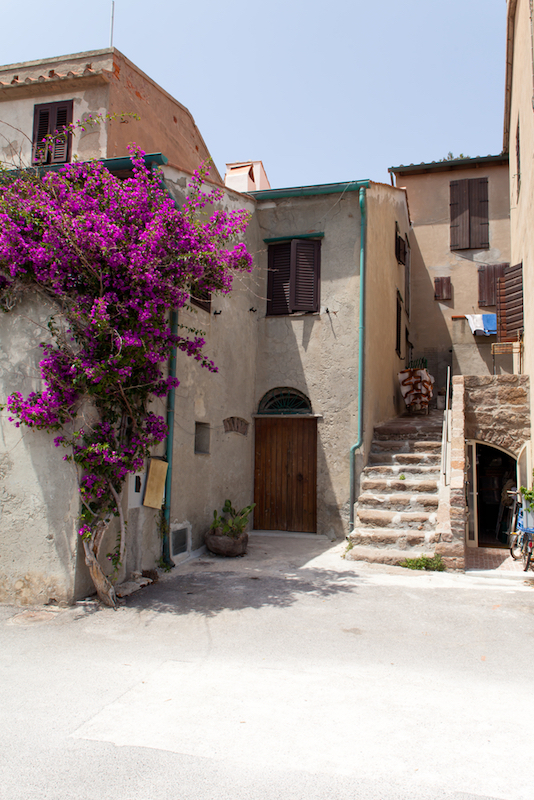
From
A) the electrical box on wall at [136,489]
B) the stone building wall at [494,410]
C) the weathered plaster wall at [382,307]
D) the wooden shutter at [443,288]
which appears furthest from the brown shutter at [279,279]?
the wooden shutter at [443,288]

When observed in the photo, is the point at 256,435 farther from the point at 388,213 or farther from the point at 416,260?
the point at 416,260

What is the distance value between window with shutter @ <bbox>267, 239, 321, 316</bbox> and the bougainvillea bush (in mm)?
4281

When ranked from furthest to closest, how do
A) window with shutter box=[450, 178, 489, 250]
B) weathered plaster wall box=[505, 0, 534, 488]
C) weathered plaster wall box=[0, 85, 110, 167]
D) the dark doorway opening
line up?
1. window with shutter box=[450, 178, 489, 250]
2. the dark doorway opening
3. weathered plaster wall box=[0, 85, 110, 167]
4. weathered plaster wall box=[505, 0, 534, 488]

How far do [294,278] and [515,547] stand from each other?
19.9 ft

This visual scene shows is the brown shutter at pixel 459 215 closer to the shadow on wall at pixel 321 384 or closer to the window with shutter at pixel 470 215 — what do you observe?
the window with shutter at pixel 470 215

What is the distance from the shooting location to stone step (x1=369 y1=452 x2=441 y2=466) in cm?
974

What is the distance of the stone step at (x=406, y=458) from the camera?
384 inches

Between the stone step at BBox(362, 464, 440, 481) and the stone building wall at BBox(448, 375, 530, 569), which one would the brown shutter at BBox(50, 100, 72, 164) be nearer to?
the stone step at BBox(362, 464, 440, 481)

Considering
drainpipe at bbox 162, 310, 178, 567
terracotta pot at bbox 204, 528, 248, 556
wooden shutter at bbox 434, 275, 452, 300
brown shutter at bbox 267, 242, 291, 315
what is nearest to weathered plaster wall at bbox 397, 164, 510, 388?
wooden shutter at bbox 434, 275, 452, 300

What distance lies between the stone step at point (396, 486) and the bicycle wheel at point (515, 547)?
4.47ft

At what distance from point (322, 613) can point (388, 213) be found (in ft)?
31.2

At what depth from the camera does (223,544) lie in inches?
330

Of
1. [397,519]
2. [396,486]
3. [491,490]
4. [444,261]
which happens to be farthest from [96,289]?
[444,261]

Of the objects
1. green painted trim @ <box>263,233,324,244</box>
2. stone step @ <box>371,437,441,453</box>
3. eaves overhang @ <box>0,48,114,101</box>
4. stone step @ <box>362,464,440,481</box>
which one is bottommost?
stone step @ <box>362,464,440,481</box>
